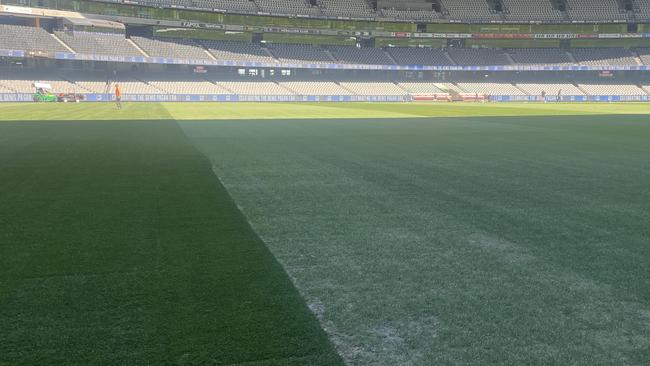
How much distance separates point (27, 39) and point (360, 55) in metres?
41.0

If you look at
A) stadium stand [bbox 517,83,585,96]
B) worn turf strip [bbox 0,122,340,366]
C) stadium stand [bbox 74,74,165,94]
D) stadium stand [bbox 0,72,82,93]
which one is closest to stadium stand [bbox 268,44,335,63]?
stadium stand [bbox 74,74,165,94]

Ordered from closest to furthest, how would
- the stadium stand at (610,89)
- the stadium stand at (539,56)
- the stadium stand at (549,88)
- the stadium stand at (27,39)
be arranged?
the stadium stand at (27,39) → the stadium stand at (610,89) → the stadium stand at (549,88) → the stadium stand at (539,56)

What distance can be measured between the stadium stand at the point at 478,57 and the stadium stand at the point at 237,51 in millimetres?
27517

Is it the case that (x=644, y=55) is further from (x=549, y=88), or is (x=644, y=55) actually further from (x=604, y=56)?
(x=549, y=88)

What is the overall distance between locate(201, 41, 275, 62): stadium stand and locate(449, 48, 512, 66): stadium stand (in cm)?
2752

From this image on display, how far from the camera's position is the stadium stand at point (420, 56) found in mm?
72625

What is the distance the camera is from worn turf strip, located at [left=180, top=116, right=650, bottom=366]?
346 cm

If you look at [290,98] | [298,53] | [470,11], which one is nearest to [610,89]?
[470,11]

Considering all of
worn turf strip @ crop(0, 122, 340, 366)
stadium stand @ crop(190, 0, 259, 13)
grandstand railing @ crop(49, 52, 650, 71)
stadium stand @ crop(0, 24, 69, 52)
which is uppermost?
stadium stand @ crop(190, 0, 259, 13)

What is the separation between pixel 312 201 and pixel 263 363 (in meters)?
4.74

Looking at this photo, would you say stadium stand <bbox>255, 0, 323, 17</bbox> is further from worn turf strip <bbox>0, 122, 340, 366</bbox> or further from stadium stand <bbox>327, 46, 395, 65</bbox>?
worn turf strip <bbox>0, 122, 340, 366</bbox>

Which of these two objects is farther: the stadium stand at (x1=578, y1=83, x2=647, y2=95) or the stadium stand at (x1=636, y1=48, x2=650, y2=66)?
the stadium stand at (x1=636, y1=48, x2=650, y2=66)

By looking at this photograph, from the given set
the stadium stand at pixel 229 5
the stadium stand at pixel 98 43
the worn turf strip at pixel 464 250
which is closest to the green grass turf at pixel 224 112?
the worn turf strip at pixel 464 250

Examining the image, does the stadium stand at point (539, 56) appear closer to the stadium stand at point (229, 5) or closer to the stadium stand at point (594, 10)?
the stadium stand at point (594, 10)
